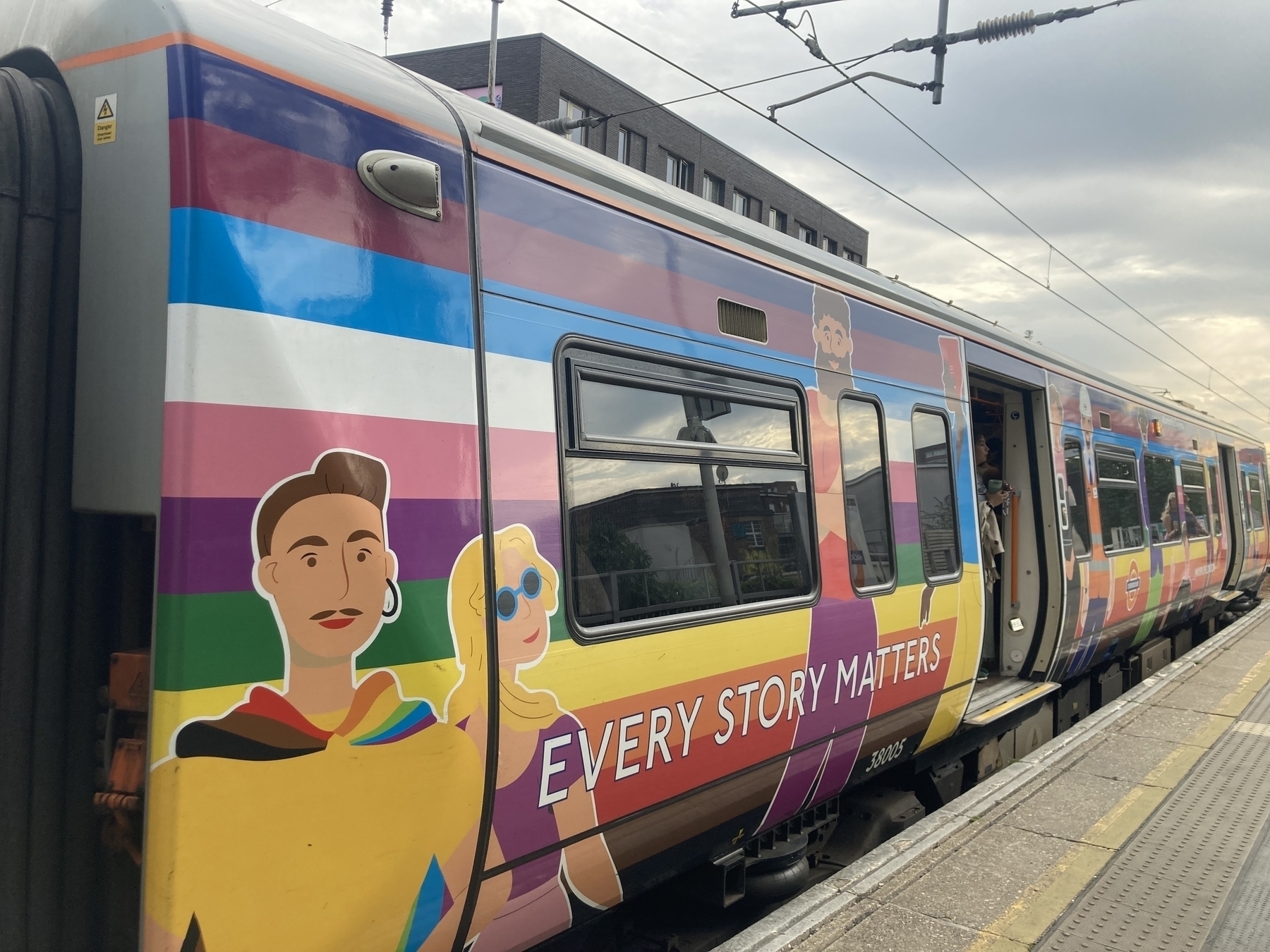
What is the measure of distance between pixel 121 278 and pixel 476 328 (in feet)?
2.77

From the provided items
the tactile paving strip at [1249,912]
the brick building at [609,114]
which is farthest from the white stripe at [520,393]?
the brick building at [609,114]

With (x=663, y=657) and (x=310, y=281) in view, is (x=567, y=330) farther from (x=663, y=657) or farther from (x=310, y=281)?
(x=663, y=657)

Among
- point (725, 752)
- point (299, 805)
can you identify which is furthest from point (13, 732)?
point (725, 752)

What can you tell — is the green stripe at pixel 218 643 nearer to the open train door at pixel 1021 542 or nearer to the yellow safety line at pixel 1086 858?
the yellow safety line at pixel 1086 858

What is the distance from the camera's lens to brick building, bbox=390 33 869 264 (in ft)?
81.5

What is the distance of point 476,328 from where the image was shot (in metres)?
2.62

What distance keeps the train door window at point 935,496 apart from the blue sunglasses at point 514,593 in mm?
2866

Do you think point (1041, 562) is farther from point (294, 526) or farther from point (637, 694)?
point (294, 526)

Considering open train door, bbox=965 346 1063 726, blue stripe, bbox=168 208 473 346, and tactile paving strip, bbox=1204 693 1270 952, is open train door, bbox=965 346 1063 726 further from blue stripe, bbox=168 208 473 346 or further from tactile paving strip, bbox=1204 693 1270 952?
blue stripe, bbox=168 208 473 346

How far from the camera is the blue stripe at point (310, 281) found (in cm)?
204

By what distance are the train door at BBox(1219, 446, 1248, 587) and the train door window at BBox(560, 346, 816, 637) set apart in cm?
1344

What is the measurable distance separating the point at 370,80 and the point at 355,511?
114 cm

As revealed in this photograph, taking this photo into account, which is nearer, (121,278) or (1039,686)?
(121,278)

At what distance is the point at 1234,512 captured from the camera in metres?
15.1
